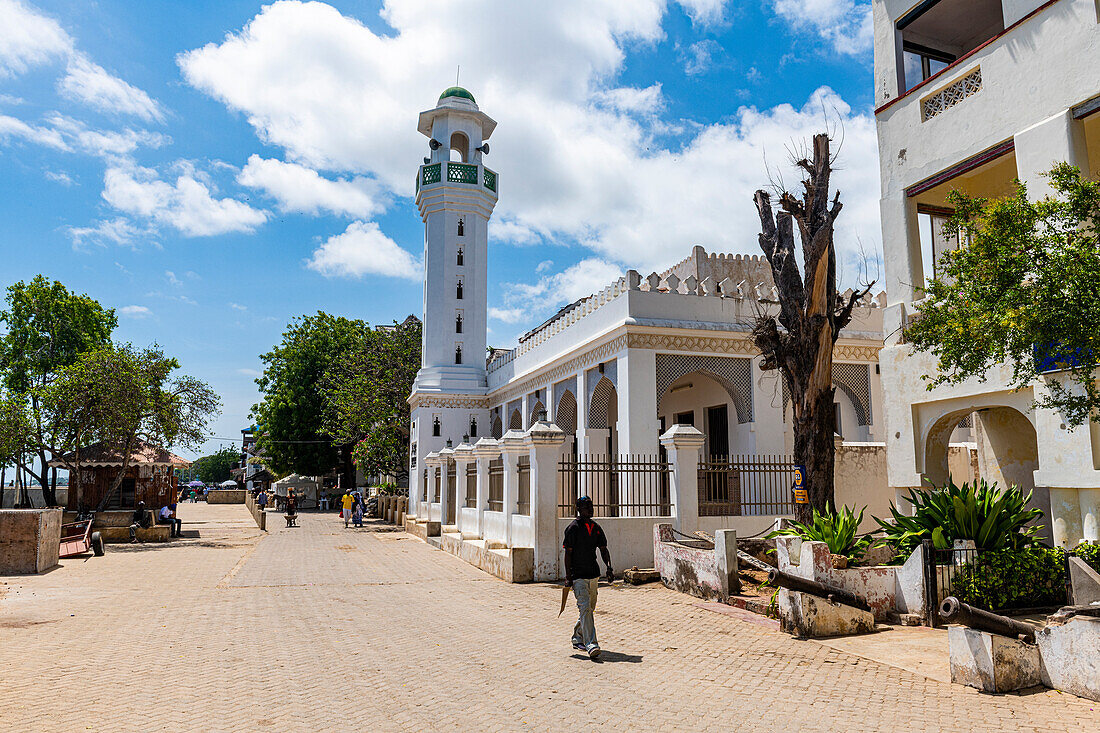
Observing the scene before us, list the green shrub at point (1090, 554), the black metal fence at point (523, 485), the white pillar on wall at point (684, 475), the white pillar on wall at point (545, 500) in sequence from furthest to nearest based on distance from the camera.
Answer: the black metal fence at point (523, 485), the white pillar on wall at point (684, 475), the white pillar on wall at point (545, 500), the green shrub at point (1090, 554)

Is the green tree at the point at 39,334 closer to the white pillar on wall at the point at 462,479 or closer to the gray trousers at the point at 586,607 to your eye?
the white pillar on wall at the point at 462,479

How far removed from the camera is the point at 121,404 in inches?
847

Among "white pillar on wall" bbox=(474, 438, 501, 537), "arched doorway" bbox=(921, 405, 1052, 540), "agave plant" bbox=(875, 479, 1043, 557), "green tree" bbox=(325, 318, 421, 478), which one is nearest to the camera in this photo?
"agave plant" bbox=(875, 479, 1043, 557)

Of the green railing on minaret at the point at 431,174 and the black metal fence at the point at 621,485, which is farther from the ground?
the green railing on minaret at the point at 431,174

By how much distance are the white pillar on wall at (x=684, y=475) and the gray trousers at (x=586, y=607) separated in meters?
5.95

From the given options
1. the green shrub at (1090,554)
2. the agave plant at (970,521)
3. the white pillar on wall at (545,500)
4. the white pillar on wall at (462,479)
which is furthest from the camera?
the white pillar on wall at (462,479)

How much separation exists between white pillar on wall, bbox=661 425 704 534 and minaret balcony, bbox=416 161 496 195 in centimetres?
2007

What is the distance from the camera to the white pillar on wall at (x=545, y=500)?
12.6 metres

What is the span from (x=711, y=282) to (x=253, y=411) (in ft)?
128

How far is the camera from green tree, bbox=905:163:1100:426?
6324 millimetres

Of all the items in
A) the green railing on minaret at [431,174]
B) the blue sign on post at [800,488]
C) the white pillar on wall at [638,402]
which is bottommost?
the blue sign on post at [800,488]

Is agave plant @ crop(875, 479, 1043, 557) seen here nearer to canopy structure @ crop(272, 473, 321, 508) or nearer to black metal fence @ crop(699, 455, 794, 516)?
black metal fence @ crop(699, 455, 794, 516)

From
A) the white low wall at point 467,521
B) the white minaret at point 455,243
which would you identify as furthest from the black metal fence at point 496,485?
the white minaret at point 455,243

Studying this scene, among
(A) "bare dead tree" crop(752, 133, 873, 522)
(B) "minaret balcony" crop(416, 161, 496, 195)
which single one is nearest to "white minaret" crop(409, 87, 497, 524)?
(B) "minaret balcony" crop(416, 161, 496, 195)
